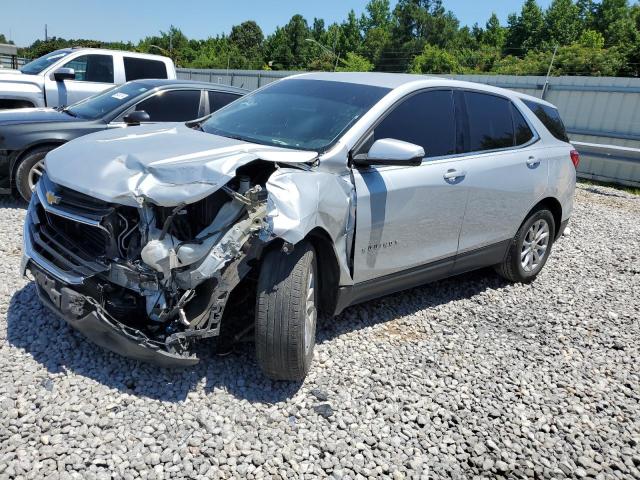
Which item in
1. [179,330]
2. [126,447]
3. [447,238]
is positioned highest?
[447,238]

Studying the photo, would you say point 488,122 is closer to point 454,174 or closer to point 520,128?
point 520,128

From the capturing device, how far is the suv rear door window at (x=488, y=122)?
420 centimetres

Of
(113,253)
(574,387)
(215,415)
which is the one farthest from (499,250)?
(113,253)

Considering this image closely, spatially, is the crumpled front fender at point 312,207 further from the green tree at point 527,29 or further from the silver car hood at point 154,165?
the green tree at point 527,29

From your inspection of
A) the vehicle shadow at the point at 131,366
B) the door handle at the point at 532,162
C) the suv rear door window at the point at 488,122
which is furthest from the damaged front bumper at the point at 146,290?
the door handle at the point at 532,162

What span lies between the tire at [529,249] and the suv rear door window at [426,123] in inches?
52.1

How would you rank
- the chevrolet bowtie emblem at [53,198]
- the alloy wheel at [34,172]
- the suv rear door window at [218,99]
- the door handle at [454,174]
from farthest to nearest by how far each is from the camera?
the suv rear door window at [218,99] → the alloy wheel at [34,172] → the door handle at [454,174] → the chevrolet bowtie emblem at [53,198]

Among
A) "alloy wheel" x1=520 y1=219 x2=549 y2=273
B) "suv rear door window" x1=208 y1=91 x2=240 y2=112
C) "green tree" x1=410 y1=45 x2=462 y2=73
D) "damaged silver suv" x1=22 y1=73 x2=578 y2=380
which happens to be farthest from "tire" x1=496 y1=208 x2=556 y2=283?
"green tree" x1=410 y1=45 x2=462 y2=73

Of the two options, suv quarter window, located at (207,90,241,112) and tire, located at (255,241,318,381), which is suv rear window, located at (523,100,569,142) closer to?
tire, located at (255,241,318,381)

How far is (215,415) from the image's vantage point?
2.81m

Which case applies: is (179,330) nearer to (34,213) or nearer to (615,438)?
(34,213)

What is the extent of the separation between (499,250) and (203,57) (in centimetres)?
5607

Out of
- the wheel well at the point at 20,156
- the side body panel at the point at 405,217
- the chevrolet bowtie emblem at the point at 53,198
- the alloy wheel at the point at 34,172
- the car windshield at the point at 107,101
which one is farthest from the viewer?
the car windshield at the point at 107,101

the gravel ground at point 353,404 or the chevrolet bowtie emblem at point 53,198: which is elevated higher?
the chevrolet bowtie emblem at point 53,198
